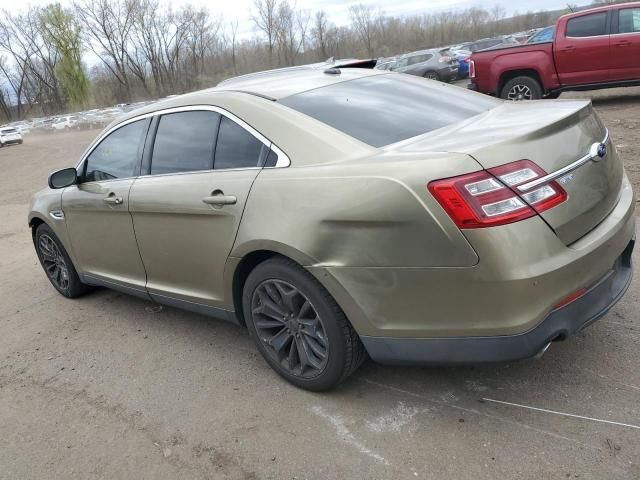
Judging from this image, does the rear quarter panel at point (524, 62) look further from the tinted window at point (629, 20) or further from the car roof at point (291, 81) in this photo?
the car roof at point (291, 81)

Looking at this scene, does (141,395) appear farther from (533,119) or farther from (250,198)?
(533,119)

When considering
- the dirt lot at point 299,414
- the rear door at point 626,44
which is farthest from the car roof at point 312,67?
the rear door at point 626,44

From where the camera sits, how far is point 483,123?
2961 mm

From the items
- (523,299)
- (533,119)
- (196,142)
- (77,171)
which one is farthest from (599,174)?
(77,171)

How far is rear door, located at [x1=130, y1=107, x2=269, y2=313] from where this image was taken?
A: 121 inches

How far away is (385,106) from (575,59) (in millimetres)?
9251

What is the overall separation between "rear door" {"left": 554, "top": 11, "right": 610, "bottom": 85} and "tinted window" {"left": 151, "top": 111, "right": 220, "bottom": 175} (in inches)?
373

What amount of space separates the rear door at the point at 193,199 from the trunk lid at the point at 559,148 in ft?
3.06

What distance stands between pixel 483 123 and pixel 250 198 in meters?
1.26

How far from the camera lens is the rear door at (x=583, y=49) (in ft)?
35.2

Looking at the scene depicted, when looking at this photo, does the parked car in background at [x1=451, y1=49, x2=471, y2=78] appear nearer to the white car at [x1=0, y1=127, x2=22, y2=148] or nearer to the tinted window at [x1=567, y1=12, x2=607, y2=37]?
the tinted window at [x1=567, y1=12, x2=607, y2=37]

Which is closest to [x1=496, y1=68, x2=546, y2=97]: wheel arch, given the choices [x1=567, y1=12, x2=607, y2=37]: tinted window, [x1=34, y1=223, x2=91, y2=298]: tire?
[x1=567, y1=12, x2=607, y2=37]: tinted window

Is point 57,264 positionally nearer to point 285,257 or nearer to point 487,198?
point 285,257

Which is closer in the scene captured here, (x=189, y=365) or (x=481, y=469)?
(x=481, y=469)
